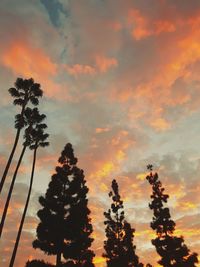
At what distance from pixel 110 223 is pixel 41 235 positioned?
63.2 feet

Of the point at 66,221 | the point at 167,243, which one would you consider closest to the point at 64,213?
the point at 66,221


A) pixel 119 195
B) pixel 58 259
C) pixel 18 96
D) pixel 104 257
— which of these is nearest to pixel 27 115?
pixel 18 96

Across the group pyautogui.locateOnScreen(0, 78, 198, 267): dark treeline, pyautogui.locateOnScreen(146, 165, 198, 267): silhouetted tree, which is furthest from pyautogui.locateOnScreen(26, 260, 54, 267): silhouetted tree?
pyautogui.locateOnScreen(146, 165, 198, 267): silhouetted tree

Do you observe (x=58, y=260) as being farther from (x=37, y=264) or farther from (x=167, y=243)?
(x=167, y=243)

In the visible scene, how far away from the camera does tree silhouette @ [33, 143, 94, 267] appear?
3262 cm

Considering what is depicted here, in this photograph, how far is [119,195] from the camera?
52.3 m

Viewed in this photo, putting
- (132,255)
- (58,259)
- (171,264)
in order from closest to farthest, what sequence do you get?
(58,259) < (171,264) < (132,255)

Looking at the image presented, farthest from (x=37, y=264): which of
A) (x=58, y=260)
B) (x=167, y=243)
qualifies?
(x=167, y=243)

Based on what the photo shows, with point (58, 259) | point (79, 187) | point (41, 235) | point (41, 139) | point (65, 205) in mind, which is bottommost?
point (58, 259)

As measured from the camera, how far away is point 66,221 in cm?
3372

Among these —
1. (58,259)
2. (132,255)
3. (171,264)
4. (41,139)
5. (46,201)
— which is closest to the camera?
(58,259)

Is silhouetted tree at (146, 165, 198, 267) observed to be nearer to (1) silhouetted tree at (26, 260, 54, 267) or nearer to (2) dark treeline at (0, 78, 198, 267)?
(2) dark treeline at (0, 78, 198, 267)

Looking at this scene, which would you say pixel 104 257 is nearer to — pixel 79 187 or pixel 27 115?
pixel 79 187

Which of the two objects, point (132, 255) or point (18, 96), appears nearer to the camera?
point (18, 96)
